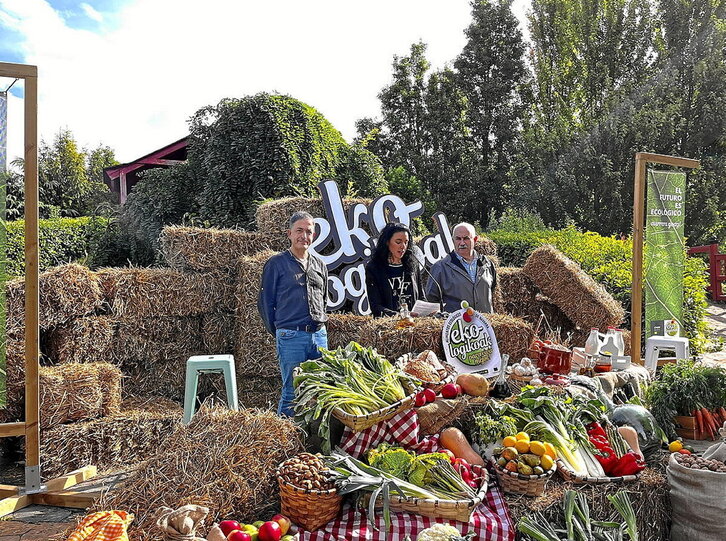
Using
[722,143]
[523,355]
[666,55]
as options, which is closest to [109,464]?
[523,355]

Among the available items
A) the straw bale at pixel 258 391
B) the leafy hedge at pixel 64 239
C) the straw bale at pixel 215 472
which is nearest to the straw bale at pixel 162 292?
the straw bale at pixel 258 391

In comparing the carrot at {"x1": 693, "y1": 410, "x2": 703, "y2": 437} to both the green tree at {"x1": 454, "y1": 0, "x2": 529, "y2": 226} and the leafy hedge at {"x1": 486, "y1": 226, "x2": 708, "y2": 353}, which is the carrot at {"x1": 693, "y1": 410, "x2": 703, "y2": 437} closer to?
the leafy hedge at {"x1": 486, "y1": 226, "x2": 708, "y2": 353}

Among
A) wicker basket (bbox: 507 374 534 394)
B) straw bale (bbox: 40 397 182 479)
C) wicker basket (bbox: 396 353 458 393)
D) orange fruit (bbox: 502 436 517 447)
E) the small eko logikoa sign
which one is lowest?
straw bale (bbox: 40 397 182 479)

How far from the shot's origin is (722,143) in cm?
1619

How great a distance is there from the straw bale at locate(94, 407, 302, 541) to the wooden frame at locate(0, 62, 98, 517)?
166 centimetres

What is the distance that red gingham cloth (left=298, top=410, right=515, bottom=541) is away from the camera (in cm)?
288

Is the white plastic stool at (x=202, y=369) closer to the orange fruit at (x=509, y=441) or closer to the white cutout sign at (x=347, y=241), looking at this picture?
the white cutout sign at (x=347, y=241)

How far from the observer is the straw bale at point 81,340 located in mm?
5918

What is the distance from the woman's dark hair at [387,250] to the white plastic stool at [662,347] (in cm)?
281

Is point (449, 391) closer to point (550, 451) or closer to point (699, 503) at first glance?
point (550, 451)

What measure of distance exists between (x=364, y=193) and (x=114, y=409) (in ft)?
27.4

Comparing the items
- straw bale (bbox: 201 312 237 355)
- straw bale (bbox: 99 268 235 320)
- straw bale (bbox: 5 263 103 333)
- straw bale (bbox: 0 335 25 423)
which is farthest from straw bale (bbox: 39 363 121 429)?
straw bale (bbox: 201 312 237 355)

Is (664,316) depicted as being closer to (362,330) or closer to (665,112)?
(362,330)

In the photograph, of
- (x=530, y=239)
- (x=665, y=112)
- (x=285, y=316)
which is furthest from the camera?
(x=665, y=112)
